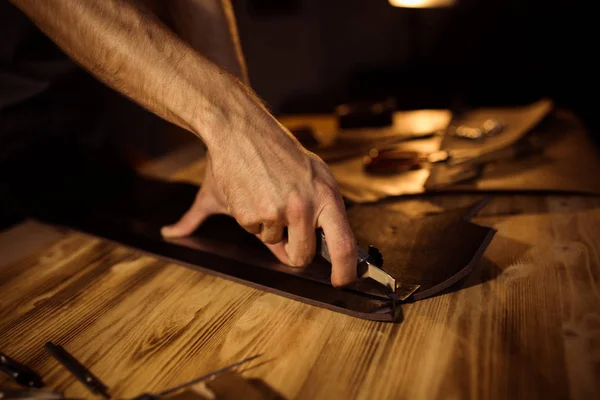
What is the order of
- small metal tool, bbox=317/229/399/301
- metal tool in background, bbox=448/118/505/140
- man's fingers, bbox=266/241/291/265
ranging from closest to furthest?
small metal tool, bbox=317/229/399/301, man's fingers, bbox=266/241/291/265, metal tool in background, bbox=448/118/505/140

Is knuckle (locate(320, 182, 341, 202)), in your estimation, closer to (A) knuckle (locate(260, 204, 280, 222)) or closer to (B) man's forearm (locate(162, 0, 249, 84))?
(A) knuckle (locate(260, 204, 280, 222))

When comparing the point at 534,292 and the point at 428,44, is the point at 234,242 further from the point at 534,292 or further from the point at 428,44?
the point at 428,44

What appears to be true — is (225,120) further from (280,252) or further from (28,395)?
(28,395)

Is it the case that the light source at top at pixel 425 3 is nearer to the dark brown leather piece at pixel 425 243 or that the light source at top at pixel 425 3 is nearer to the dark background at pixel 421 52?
the dark brown leather piece at pixel 425 243

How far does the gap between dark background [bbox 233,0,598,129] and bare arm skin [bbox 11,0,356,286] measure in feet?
4.79

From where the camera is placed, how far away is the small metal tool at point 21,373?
0.58m

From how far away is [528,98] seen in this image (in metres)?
2.64

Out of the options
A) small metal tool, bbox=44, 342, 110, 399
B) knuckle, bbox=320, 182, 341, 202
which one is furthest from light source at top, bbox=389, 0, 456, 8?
small metal tool, bbox=44, 342, 110, 399

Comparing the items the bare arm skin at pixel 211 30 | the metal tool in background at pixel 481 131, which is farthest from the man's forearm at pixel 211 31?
the metal tool in background at pixel 481 131

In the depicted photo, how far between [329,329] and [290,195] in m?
0.21

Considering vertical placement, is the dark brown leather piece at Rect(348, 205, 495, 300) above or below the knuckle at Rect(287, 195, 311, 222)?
below

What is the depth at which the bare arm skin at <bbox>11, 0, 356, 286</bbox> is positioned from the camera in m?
0.68

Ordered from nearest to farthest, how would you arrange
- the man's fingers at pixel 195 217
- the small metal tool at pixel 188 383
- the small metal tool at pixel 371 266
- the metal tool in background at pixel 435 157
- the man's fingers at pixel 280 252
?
the small metal tool at pixel 188 383 < the small metal tool at pixel 371 266 < the man's fingers at pixel 280 252 < the man's fingers at pixel 195 217 < the metal tool in background at pixel 435 157

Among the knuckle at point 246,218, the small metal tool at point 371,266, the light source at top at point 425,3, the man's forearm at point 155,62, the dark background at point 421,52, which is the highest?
the man's forearm at point 155,62
